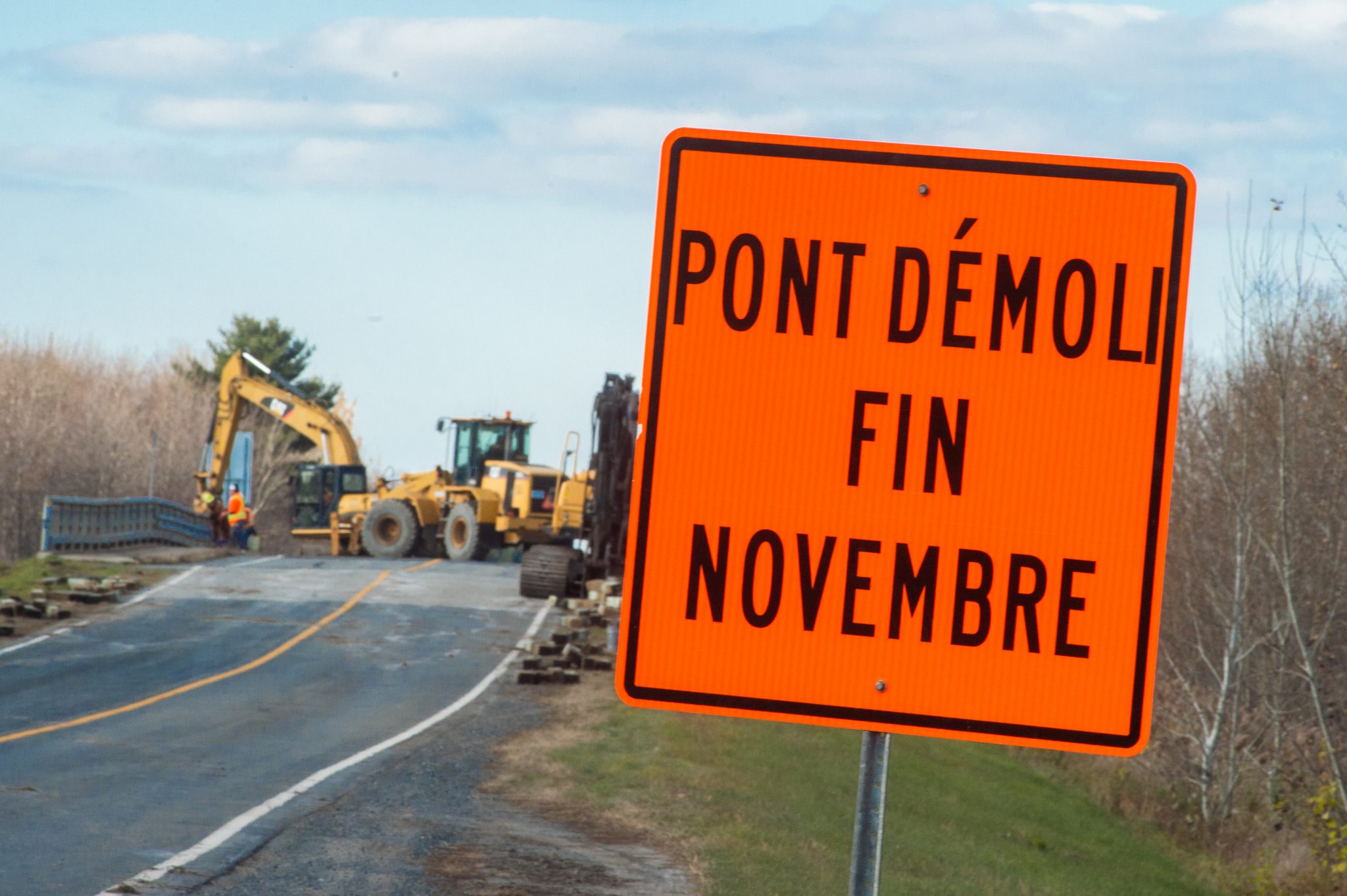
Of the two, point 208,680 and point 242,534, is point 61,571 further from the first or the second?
point 242,534

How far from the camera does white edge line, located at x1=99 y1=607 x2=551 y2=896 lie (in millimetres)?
9703

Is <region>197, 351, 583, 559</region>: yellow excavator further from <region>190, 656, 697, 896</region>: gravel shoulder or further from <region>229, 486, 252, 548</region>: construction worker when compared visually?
<region>190, 656, 697, 896</region>: gravel shoulder

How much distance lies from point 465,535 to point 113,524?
8.50 m

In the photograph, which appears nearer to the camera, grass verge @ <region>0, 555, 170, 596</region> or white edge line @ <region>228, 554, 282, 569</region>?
grass verge @ <region>0, 555, 170, 596</region>

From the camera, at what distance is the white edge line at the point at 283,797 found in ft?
31.8

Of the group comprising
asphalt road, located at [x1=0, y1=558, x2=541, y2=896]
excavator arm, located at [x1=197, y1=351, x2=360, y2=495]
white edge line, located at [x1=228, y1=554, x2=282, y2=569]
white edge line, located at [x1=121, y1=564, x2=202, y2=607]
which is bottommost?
asphalt road, located at [x1=0, y1=558, x2=541, y2=896]

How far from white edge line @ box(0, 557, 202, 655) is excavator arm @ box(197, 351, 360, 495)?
7750 millimetres

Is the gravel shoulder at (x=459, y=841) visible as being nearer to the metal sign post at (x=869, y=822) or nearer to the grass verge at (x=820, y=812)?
the grass verge at (x=820, y=812)

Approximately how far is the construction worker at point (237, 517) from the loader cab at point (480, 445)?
22.4 feet

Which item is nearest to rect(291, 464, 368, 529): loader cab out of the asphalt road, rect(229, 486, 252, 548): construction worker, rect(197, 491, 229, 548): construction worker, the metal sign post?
rect(229, 486, 252, 548): construction worker

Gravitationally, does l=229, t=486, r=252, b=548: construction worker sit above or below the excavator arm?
below

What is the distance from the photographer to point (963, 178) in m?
2.86

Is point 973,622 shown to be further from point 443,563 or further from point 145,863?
point 443,563

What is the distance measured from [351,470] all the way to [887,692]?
43555 millimetres
